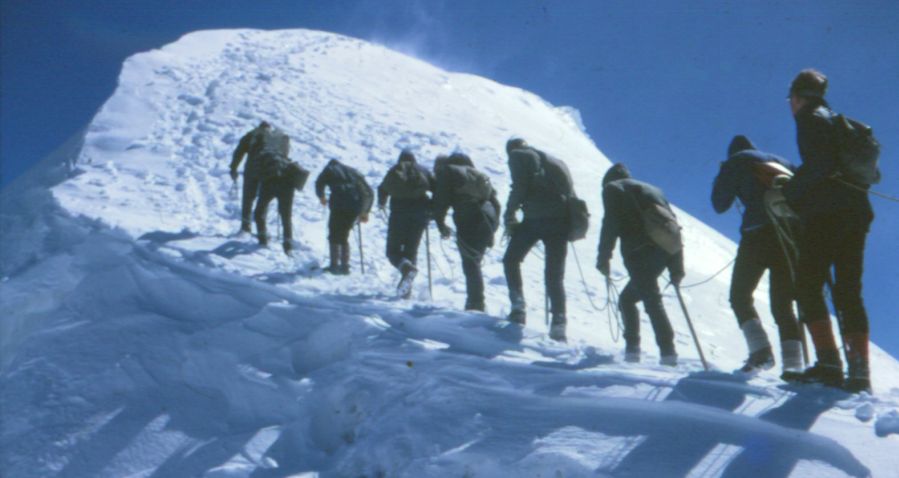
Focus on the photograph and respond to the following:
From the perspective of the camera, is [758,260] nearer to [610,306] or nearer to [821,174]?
[821,174]

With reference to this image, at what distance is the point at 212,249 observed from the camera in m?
7.05

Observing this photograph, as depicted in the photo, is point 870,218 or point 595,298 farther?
point 595,298

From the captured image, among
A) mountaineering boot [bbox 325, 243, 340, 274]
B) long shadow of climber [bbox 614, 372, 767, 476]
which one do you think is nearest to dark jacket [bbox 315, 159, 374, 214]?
mountaineering boot [bbox 325, 243, 340, 274]

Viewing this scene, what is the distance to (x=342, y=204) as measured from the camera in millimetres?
7469

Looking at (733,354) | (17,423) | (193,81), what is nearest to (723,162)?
(17,423)

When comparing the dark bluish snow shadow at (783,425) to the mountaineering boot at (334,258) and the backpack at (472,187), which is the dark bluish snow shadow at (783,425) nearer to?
the backpack at (472,187)

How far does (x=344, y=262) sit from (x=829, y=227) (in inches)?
196

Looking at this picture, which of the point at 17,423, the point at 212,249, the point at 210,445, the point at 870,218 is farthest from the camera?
the point at 212,249

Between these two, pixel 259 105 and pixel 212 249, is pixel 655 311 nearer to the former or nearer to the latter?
pixel 212 249

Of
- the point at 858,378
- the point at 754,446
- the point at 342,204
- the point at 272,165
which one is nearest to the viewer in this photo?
the point at 754,446

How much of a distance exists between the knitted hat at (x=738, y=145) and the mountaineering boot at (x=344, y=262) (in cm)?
411

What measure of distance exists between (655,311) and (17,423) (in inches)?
156

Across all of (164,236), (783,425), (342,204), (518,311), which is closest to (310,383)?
(518,311)

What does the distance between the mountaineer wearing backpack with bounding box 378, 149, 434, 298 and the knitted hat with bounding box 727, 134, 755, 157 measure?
9.20 feet
